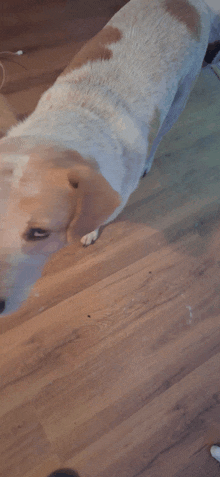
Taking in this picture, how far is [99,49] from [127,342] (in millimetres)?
1914

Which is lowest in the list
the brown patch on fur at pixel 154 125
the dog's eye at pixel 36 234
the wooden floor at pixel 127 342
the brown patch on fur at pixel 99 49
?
the wooden floor at pixel 127 342

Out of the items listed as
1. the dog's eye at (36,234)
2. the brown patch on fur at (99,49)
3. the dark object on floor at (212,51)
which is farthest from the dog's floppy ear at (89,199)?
the dark object on floor at (212,51)

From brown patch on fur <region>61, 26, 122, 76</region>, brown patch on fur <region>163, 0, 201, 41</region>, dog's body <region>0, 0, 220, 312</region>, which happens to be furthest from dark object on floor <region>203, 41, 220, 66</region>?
brown patch on fur <region>61, 26, 122, 76</region>

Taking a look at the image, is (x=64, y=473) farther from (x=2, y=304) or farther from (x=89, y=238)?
(x=89, y=238)

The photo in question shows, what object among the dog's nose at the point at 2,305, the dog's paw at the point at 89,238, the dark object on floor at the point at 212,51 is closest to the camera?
the dog's nose at the point at 2,305

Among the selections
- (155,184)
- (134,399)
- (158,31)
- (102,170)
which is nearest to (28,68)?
(158,31)

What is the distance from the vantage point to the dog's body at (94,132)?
1.19 m

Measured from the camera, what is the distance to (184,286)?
2.29m

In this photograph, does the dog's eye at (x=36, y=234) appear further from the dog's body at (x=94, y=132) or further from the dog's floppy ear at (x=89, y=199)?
the dog's floppy ear at (x=89, y=199)

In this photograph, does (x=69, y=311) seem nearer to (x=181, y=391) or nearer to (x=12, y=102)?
(x=181, y=391)

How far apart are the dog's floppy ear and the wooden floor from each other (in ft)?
2.84

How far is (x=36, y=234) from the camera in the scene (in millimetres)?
1228

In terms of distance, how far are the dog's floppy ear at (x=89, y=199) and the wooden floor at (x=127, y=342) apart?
0.87 metres

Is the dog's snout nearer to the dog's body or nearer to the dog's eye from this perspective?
the dog's body
